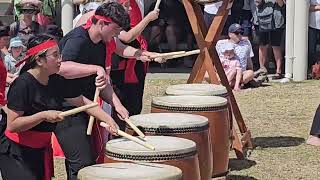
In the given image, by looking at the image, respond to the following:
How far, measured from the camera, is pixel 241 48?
1152 cm

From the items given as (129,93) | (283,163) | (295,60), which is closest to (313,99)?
(295,60)

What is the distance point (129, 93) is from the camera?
24.3 feet

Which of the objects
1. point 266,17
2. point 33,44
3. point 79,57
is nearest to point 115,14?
point 79,57

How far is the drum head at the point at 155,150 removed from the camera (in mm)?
4617

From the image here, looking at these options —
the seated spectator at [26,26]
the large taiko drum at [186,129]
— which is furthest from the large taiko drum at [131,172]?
the seated spectator at [26,26]

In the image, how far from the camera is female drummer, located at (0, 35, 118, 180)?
484 centimetres

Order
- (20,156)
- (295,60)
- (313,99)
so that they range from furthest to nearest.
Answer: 1. (295,60)
2. (313,99)
3. (20,156)

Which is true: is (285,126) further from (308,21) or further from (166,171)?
(166,171)

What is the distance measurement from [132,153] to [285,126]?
501 centimetres

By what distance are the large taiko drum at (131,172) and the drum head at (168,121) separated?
2.91ft

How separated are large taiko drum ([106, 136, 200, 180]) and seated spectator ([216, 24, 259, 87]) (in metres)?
6.69

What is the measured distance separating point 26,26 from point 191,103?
520cm

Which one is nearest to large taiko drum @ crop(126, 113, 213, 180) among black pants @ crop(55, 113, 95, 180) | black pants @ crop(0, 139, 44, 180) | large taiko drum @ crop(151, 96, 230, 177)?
black pants @ crop(55, 113, 95, 180)

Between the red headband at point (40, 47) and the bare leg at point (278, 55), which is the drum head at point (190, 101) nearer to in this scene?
the red headband at point (40, 47)
